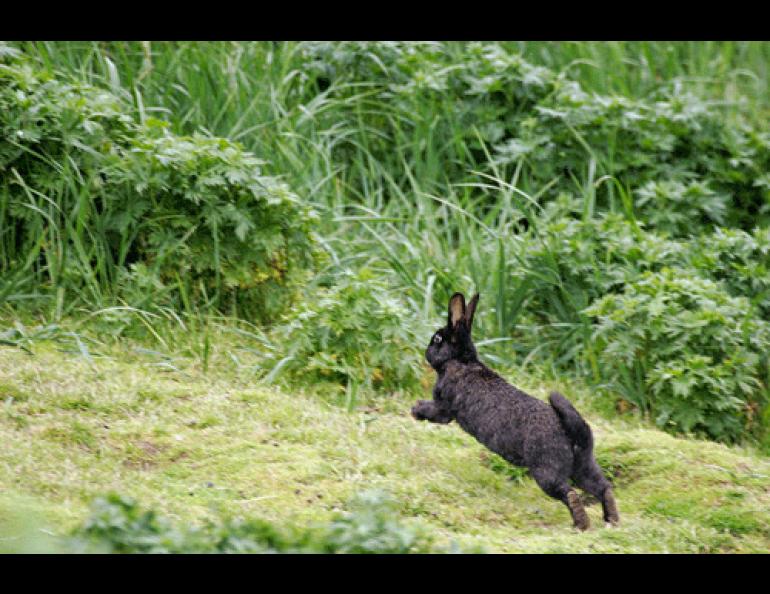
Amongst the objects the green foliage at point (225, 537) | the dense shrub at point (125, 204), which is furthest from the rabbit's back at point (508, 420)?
the dense shrub at point (125, 204)

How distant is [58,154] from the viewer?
6.98 meters

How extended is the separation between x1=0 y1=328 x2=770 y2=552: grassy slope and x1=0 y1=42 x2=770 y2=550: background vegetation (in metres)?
0.31

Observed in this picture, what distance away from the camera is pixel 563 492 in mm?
4910

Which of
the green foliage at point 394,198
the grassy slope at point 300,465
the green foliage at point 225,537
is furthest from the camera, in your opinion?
the green foliage at point 394,198

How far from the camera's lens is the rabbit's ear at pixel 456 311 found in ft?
18.6

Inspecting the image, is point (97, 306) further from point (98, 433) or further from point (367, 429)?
point (367, 429)

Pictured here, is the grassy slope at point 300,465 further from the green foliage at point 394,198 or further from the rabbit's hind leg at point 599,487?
the green foliage at point 394,198

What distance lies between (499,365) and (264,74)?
3389 mm

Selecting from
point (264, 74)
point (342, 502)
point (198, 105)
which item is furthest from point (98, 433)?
point (264, 74)

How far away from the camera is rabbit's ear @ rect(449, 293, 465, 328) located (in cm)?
566

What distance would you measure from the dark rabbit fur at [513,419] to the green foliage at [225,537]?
1425 millimetres

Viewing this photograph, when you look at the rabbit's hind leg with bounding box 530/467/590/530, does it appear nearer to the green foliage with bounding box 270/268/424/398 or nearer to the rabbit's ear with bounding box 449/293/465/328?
the rabbit's ear with bounding box 449/293/465/328

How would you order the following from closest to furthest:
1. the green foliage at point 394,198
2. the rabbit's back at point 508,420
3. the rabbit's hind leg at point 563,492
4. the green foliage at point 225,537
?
the green foliage at point 225,537 → the rabbit's hind leg at point 563,492 → the rabbit's back at point 508,420 → the green foliage at point 394,198

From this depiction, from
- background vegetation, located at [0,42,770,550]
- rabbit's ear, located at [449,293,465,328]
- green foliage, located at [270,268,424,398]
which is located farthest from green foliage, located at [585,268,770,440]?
rabbit's ear, located at [449,293,465,328]
